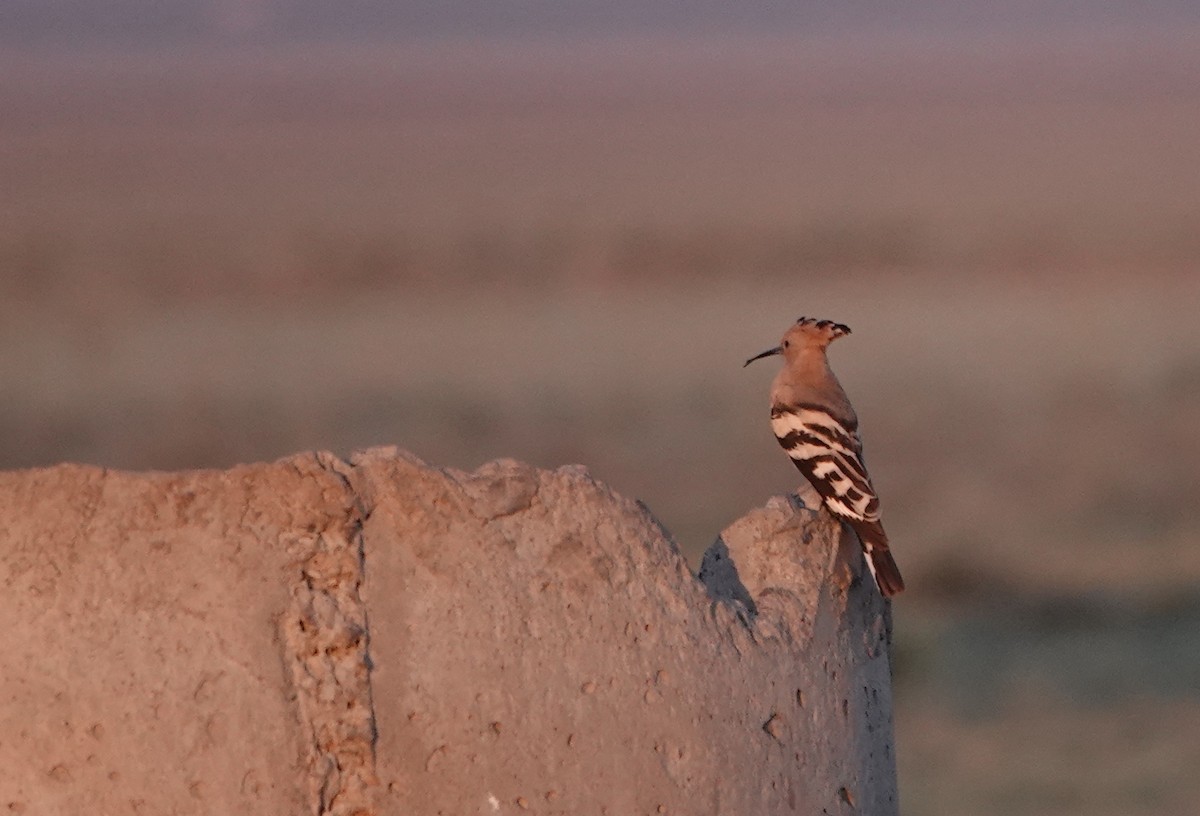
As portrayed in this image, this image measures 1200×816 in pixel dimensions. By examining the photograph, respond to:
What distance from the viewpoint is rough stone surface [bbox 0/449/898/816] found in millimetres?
4871

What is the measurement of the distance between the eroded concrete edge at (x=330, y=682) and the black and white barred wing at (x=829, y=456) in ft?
6.37

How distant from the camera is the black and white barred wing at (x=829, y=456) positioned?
21.8 ft

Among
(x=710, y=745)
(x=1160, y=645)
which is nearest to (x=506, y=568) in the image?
(x=710, y=745)

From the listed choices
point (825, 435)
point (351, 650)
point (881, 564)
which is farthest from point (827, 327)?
point (351, 650)

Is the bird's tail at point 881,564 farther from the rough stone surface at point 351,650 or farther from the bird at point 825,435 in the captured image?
the rough stone surface at point 351,650

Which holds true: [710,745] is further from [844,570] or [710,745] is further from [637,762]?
[844,570]

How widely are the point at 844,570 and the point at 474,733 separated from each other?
5.14 ft

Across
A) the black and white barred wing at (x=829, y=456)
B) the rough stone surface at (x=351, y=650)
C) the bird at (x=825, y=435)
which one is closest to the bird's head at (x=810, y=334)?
the bird at (x=825, y=435)

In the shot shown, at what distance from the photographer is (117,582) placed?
4.90m

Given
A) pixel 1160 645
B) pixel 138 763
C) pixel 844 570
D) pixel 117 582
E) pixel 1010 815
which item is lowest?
pixel 138 763

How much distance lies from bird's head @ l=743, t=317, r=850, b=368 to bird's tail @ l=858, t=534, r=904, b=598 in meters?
1.54

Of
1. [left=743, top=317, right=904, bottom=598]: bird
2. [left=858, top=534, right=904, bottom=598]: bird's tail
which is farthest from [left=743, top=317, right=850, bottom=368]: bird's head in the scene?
[left=858, top=534, right=904, bottom=598]: bird's tail

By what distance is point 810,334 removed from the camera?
26.2ft

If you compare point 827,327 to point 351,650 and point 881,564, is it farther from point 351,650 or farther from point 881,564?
point 351,650
